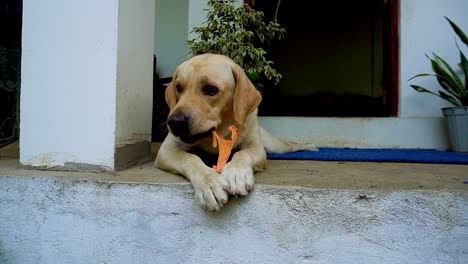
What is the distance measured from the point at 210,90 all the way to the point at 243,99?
191mm

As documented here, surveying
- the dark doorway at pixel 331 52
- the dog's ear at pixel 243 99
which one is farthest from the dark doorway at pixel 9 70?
the dark doorway at pixel 331 52

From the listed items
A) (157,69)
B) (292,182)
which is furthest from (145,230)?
(157,69)

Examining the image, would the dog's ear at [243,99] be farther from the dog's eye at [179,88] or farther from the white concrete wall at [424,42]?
the white concrete wall at [424,42]

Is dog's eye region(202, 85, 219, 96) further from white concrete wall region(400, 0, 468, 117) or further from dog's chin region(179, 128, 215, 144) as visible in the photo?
white concrete wall region(400, 0, 468, 117)

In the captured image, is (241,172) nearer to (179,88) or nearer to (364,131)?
(179,88)

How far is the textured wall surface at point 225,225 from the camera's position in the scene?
4.83 feet

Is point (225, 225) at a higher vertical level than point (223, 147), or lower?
lower

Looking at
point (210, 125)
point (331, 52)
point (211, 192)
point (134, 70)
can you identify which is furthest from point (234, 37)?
point (331, 52)

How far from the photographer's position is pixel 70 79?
6.48 feet

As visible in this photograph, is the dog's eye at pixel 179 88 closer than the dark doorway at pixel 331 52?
Yes

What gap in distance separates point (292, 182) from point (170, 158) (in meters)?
0.67

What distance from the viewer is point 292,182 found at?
5.41ft

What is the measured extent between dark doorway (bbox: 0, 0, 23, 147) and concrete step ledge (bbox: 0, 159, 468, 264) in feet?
5.41

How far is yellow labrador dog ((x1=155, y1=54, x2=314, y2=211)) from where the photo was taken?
1.55m
